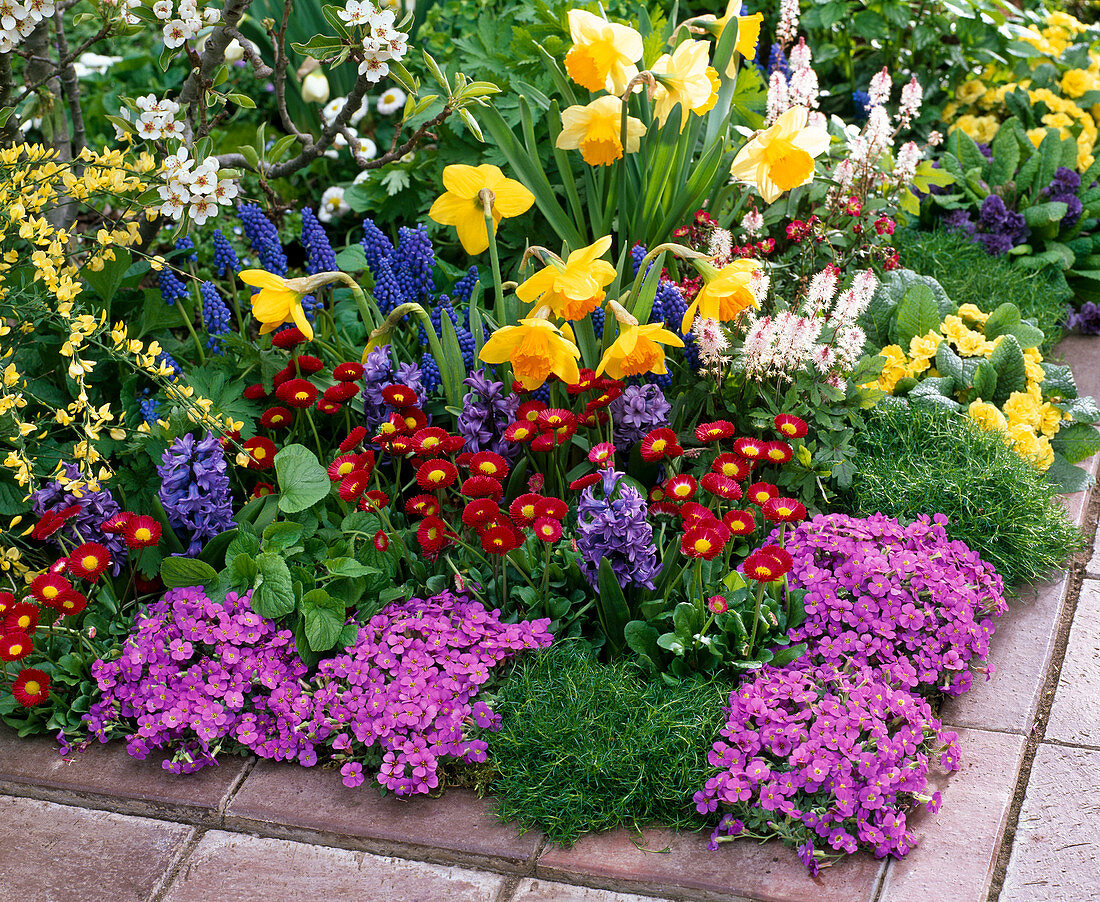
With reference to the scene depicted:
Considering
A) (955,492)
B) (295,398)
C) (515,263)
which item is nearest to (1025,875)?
(955,492)

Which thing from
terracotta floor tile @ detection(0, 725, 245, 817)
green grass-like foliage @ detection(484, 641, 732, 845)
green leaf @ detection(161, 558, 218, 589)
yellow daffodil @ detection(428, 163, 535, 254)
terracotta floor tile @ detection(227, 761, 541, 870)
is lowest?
terracotta floor tile @ detection(0, 725, 245, 817)

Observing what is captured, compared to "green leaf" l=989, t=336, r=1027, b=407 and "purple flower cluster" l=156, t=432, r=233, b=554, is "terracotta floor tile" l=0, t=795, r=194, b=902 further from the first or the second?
"green leaf" l=989, t=336, r=1027, b=407

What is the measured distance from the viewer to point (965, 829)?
1.81 meters

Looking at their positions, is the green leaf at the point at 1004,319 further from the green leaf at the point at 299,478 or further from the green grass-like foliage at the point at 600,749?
the green leaf at the point at 299,478

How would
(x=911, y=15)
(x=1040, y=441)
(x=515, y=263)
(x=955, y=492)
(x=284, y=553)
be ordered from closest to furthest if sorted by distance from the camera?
(x=284, y=553) → (x=955, y=492) → (x=1040, y=441) → (x=515, y=263) → (x=911, y=15)

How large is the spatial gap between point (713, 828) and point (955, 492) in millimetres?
1097

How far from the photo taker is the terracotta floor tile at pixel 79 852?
1798 millimetres

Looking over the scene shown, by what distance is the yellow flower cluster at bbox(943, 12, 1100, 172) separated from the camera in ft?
13.1

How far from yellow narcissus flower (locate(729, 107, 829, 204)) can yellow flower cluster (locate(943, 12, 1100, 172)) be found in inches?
65.0

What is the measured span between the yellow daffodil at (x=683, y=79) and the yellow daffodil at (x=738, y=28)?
1.04ft

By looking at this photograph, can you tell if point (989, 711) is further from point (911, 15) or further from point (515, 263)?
point (911, 15)

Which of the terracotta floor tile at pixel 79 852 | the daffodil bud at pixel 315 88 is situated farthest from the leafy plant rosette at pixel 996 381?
the daffodil bud at pixel 315 88

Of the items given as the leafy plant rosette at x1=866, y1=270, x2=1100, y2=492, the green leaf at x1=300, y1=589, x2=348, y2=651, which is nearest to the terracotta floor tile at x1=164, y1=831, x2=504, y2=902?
the green leaf at x1=300, y1=589, x2=348, y2=651

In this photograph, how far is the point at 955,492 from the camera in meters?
2.42
